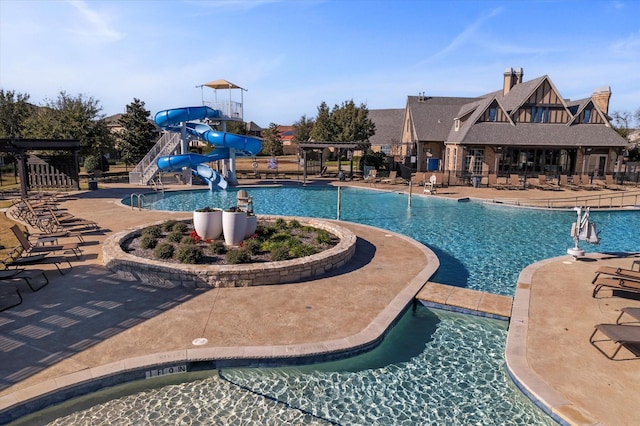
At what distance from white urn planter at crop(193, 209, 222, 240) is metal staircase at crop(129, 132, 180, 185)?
63.2 feet

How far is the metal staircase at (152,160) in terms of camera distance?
96.9 ft

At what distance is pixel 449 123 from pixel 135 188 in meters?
30.8

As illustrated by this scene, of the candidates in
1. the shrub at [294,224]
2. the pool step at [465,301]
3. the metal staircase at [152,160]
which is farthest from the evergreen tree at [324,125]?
the pool step at [465,301]

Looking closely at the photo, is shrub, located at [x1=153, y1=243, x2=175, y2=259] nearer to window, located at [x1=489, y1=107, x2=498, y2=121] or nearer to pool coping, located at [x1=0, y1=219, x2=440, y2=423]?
pool coping, located at [x1=0, y1=219, x2=440, y2=423]

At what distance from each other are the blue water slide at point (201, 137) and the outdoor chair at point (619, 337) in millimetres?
22876

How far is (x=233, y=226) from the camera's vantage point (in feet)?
37.9

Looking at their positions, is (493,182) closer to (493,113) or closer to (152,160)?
(493,113)

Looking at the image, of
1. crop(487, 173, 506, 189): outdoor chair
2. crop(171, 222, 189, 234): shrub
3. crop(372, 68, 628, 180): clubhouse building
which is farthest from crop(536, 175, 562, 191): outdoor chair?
crop(171, 222, 189, 234): shrub

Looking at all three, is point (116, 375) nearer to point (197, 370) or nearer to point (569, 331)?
point (197, 370)

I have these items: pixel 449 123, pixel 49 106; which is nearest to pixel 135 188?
pixel 49 106

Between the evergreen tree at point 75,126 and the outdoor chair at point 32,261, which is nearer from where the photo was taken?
the outdoor chair at point 32,261

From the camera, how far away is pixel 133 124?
131 ft

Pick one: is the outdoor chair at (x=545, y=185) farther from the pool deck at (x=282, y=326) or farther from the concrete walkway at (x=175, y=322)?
the concrete walkway at (x=175, y=322)

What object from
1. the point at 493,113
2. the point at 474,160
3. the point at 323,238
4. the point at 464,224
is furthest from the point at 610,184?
the point at 323,238
